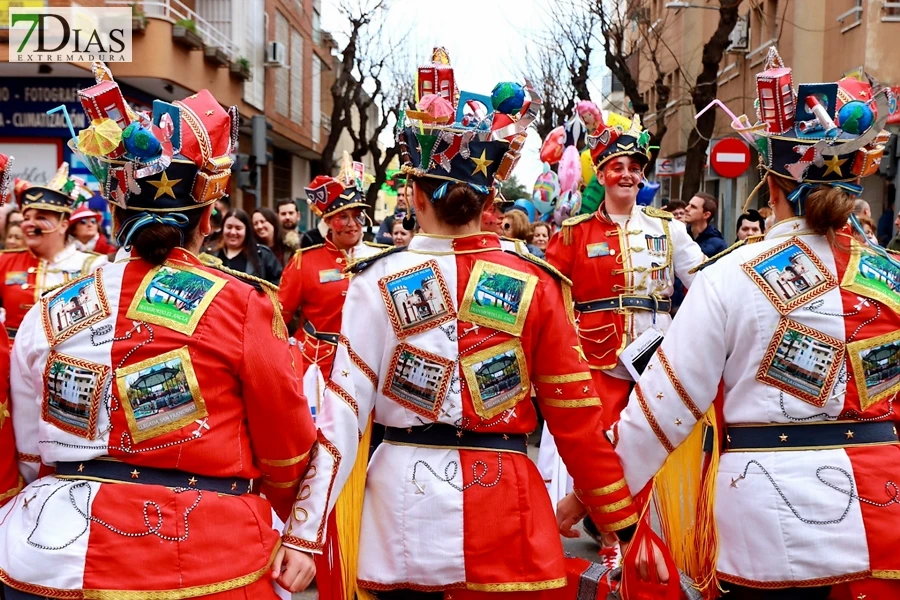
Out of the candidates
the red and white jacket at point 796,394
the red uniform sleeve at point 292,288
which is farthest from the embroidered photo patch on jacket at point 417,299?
the red uniform sleeve at point 292,288

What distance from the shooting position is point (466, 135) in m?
3.32

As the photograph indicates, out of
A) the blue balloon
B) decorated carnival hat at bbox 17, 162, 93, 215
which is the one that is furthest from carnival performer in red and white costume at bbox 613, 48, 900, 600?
decorated carnival hat at bbox 17, 162, 93, 215

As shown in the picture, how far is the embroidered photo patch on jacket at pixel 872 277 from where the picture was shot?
10.6ft

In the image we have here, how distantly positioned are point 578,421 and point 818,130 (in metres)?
1.15

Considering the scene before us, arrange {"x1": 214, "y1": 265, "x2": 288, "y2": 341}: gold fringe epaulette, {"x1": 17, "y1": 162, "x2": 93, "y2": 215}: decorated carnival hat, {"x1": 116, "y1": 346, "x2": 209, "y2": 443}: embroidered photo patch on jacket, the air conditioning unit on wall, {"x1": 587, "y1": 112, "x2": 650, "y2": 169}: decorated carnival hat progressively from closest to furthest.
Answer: {"x1": 116, "y1": 346, "x2": 209, "y2": 443}: embroidered photo patch on jacket
{"x1": 214, "y1": 265, "x2": 288, "y2": 341}: gold fringe epaulette
{"x1": 587, "y1": 112, "x2": 650, "y2": 169}: decorated carnival hat
{"x1": 17, "y1": 162, "x2": 93, "y2": 215}: decorated carnival hat
the air conditioning unit on wall

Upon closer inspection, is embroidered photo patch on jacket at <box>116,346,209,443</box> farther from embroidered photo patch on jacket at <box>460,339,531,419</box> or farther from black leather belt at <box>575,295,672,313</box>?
black leather belt at <box>575,295,672,313</box>

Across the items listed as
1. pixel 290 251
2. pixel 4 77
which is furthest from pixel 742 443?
pixel 4 77

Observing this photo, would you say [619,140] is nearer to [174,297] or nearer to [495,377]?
[495,377]

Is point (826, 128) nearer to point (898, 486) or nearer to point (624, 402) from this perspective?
point (898, 486)

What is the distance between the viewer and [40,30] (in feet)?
60.1

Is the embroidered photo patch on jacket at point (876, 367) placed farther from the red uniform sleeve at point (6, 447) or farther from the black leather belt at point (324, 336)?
the black leather belt at point (324, 336)

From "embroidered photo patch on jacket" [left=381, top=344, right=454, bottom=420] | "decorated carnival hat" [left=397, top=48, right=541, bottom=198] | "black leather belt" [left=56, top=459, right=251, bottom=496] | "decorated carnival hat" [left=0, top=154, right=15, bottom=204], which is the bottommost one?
"black leather belt" [left=56, top=459, right=251, bottom=496]

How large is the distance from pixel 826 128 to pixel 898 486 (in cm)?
108

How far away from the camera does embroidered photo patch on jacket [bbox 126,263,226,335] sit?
Answer: 278 centimetres
